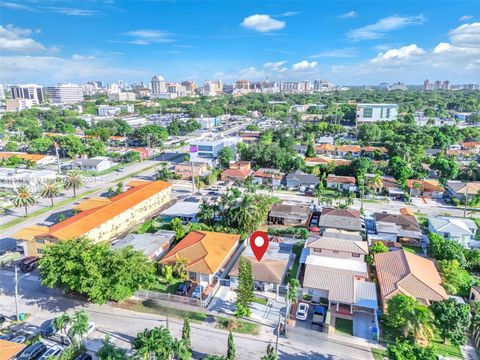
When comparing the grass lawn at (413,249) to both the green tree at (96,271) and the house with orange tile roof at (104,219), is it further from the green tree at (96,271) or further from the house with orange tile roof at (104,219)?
the house with orange tile roof at (104,219)

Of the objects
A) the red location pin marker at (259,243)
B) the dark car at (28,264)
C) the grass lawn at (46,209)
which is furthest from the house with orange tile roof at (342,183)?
the dark car at (28,264)

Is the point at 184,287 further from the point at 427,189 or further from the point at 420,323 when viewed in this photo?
the point at 427,189

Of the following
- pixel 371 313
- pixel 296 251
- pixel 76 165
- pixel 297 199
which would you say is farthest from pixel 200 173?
pixel 371 313

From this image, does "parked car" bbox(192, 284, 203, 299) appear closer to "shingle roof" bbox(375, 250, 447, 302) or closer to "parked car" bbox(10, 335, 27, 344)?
"parked car" bbox(10, 335, 27, 344)

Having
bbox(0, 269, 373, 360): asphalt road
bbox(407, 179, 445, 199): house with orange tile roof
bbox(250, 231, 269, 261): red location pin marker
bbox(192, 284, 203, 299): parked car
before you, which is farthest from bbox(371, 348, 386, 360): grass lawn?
bbox(407, 179, 445, 199): house with orange tile roof

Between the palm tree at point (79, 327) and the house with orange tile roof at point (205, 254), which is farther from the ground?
the palm tree at point (79, 327)

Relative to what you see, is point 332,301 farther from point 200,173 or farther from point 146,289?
point 200,173
